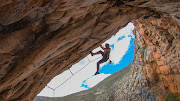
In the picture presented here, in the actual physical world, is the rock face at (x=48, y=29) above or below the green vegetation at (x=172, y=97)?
above

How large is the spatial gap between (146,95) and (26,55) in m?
13.2

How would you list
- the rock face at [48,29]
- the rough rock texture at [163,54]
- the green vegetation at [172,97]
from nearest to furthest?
the rock face at [48,29]
the rough rock texture at [163,54]
the green vegetation at [172,97]

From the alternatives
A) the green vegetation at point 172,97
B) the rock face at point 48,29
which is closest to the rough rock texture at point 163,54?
the rock face at point 48,29

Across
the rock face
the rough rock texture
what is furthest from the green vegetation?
the rock face

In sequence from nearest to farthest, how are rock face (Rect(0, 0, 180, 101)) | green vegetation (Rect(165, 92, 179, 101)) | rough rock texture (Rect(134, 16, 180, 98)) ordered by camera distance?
rock face (Rect(0, 0, 180, 101))
rough rock texture (Rect(134, 16, 180, 98))
green vegetation (Rect(165, 92, 179, 101))

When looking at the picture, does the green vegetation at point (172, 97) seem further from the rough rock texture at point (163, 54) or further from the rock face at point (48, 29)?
the rock face at point (48, 29)

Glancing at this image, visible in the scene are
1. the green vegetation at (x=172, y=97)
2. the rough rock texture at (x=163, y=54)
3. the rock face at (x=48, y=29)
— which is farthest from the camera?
the green vegetation at (x=172, y=97)

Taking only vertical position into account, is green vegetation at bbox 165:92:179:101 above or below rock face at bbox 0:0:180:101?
below

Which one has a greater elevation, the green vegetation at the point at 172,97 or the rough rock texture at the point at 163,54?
the rough rock texture at the point at 163,54

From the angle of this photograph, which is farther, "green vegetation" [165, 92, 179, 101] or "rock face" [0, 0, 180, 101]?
"green vegetation" [165, 92, 179, 101]

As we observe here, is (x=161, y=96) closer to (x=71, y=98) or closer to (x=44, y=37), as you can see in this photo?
(x=44, y=37)

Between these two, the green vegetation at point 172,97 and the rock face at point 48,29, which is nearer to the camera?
the rock face at point 48,29

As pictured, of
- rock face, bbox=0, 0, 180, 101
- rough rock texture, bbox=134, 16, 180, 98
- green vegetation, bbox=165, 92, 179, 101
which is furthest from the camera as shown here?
green vegetation, bbox=165, 92, 179, 101

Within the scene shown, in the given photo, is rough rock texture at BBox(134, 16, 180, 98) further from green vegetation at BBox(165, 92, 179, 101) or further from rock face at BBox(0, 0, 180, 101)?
green vegetation at BBox(165, 92, 179, 101)
